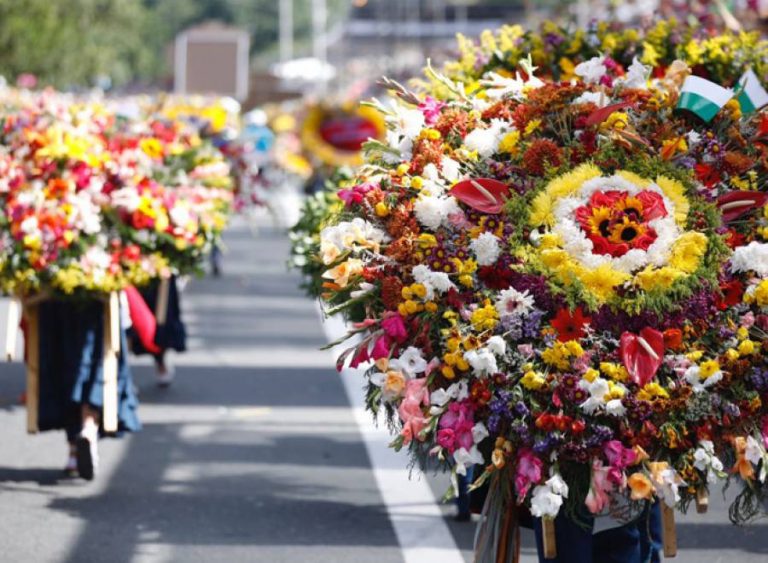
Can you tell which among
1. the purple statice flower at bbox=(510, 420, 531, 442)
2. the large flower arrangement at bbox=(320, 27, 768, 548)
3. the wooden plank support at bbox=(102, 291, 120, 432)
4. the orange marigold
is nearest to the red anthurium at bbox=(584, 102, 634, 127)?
the large flower arrangement at bbox=(320, 27, 768, 548)

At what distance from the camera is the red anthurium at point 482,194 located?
17.4 ft

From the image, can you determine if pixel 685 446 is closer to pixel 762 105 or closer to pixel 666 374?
pixel 666 374

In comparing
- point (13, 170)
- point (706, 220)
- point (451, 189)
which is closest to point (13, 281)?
point (13, 170)

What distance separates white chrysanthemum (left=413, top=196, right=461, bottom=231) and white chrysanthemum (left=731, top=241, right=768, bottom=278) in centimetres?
91

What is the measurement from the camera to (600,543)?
545 centimetres

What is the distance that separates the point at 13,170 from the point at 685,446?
4.68m

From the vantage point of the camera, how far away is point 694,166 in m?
5.42

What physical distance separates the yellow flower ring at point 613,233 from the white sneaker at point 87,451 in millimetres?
3808

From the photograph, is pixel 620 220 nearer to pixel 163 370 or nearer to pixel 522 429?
pixel 522 429

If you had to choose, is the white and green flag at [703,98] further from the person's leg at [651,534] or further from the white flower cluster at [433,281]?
the person's leg at [651,534]

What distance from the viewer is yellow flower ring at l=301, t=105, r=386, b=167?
28453mm

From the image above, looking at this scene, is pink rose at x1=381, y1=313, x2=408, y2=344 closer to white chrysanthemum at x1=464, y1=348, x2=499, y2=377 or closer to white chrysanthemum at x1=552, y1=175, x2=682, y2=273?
white chrysanthemum at x1=464, y1=348, x2=499, y2=377

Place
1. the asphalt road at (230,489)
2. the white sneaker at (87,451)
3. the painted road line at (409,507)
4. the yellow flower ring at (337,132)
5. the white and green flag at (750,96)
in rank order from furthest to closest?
the yellow flower ring at (337,132) → the white sneaker at (87,451) → the asphalt road at (230,489) → the painted road line at (409,507) → the white and green flag at (750,96)

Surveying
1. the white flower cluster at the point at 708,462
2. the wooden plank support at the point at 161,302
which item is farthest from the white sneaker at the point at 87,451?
the white flower cluster at the point at 708,462
